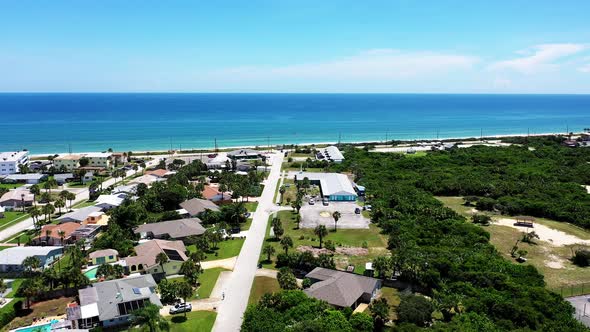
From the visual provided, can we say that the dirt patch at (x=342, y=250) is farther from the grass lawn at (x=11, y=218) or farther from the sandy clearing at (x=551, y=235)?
the grass lawn at (x=11, y=218)

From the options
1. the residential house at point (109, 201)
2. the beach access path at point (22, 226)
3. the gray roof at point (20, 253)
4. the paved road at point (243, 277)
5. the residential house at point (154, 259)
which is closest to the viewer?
the paved road at point (243, 277)

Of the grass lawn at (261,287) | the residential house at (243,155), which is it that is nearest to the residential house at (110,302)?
the grass lawn at (261,287)

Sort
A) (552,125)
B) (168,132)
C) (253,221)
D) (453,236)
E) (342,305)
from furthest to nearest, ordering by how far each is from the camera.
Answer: (552,125), (168,132), (253,221), (453,236), (342,305)

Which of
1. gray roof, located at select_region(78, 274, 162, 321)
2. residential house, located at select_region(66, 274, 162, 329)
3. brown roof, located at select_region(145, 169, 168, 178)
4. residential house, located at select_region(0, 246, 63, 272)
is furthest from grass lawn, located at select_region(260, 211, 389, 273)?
brown roof, located at select_region(145, 169, 168, 178)

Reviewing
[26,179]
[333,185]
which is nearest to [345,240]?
[333,185]

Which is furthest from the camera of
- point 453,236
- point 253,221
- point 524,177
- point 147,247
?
point 524,177

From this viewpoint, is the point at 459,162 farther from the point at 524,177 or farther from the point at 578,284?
the point at 578,284

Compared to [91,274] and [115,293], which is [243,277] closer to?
[115,293]

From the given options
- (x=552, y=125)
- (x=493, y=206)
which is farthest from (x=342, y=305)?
(x=552, y=125)
